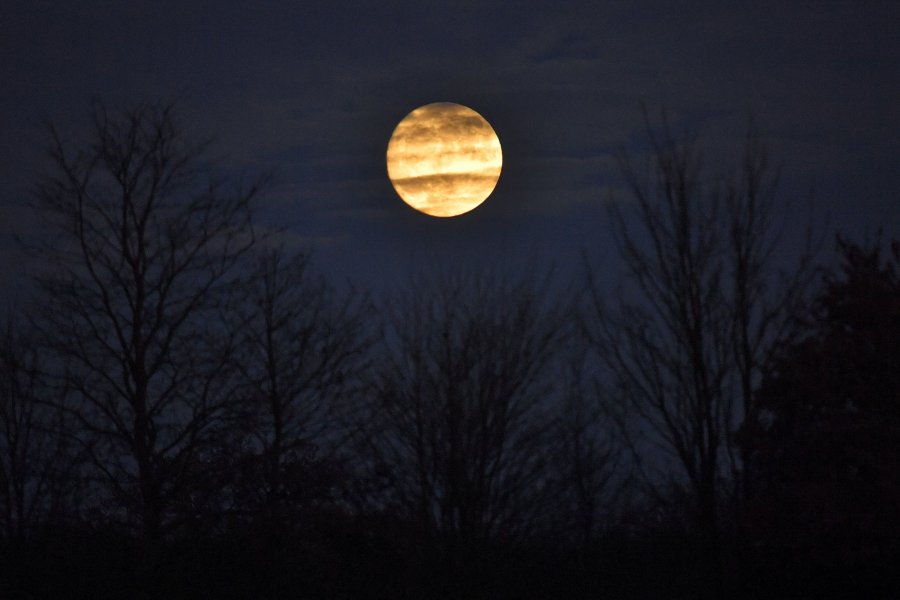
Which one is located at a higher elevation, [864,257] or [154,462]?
[864,257]

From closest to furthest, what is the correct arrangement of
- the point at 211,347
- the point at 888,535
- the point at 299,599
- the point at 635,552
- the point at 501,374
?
the point at 299,599 < the point at 888,535 < the point at 501,374 < the point at 211,347 < the point at 635,552

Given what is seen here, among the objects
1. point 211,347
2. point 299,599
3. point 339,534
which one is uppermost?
point 211,347

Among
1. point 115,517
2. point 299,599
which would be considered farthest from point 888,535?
point 115,517

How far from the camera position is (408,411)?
1392 centimetres

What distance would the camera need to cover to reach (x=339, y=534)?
12938 millimetres

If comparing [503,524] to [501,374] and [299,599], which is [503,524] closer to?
[501,374]

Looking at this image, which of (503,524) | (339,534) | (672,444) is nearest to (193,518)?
(339,534)

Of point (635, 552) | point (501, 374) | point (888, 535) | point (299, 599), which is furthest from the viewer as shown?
point (635, 552)

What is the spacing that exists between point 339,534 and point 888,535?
629cm

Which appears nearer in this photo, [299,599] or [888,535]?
[299,599]

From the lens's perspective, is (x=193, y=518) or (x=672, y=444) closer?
(x=672, y=444)

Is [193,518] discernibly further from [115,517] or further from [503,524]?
[503,524]

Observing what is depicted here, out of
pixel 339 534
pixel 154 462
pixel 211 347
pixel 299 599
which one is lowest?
pixel 299 599

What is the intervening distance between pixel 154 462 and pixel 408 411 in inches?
136
